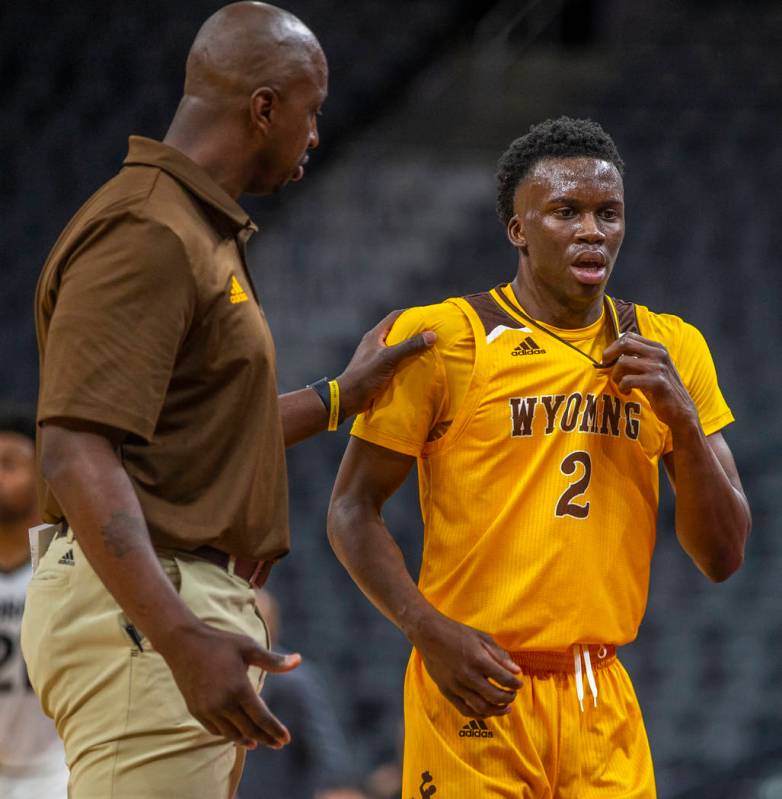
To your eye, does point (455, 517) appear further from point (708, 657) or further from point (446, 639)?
point (708, 657)

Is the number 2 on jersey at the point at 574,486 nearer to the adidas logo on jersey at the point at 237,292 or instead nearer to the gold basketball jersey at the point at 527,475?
the gold basketball jersey at the point at 527,475

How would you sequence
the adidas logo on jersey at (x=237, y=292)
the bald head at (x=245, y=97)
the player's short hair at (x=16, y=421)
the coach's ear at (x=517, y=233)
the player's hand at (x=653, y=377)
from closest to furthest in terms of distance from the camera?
the adidas logo on jersey at (x=237, y=292) → the bald head at (x=245, y=97) → the player's hand at (x=653, y=377) → the coach's ear at (x=517, y=233) → the player's short hair at (x=16, y=421)

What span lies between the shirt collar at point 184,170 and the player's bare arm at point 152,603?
1.64 ft

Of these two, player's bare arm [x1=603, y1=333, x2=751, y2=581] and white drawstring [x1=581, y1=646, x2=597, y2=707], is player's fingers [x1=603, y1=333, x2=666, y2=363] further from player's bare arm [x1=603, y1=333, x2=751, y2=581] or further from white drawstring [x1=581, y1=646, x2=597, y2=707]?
white drawstring [x1=581, y1=646, x2=597, y2=707]

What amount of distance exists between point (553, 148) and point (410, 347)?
590 millimetres

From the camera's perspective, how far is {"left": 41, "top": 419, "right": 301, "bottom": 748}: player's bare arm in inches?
84.9

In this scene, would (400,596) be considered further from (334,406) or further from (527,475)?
(334,406)

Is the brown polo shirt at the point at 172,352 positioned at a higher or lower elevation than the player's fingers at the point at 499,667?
higher

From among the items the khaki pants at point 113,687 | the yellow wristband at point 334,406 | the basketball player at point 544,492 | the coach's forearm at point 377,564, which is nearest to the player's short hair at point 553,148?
the basketball player at point 544,492

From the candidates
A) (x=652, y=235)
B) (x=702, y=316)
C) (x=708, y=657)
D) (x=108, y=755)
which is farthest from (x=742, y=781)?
(x=652, y=235)

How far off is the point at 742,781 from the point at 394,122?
6.68 meters

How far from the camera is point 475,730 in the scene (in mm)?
3084

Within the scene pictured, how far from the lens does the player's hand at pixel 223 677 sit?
7.06ft

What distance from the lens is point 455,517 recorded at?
127 inches
